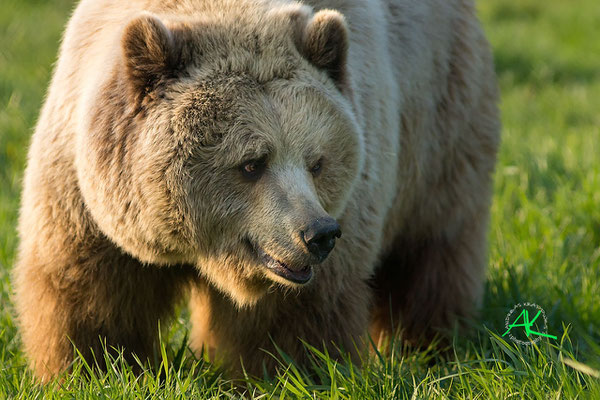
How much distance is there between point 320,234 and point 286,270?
12.5 inches

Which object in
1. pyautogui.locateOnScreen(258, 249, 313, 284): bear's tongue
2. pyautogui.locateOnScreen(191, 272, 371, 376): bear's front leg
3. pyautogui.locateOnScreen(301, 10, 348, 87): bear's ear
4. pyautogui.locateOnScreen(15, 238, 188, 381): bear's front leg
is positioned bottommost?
pyautogui.locateOnScreen(191, 272, 371, 376): bear's front leg

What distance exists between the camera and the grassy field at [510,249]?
3.92 metres

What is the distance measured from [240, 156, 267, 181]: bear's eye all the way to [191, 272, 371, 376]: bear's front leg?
0.68 meters

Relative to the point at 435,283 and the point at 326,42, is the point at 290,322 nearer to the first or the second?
the point at 326,42

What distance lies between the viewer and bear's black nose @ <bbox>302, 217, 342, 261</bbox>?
3.62 meters

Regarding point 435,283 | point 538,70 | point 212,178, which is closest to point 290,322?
point 212,178

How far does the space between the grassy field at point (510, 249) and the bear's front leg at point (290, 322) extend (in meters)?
0.12

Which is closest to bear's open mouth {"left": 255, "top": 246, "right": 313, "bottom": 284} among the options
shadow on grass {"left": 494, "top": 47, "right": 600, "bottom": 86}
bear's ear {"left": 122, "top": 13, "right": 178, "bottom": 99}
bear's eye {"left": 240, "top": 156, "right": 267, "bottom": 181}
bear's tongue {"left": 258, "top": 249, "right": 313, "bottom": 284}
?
bear's tongue {"left": 258, "top": 249, "right": 313, "bottom": 284}

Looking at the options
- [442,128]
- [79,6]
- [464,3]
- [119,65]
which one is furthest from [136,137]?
[464,3]

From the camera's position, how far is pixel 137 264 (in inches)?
170

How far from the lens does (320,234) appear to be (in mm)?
3621

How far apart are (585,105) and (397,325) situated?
6.21 m

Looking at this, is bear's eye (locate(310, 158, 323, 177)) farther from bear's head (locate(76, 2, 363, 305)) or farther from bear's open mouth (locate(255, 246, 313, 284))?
bear's open mouth (locate(255, 246, 313, 284))

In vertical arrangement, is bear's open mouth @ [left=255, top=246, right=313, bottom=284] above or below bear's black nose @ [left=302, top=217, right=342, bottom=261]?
below
